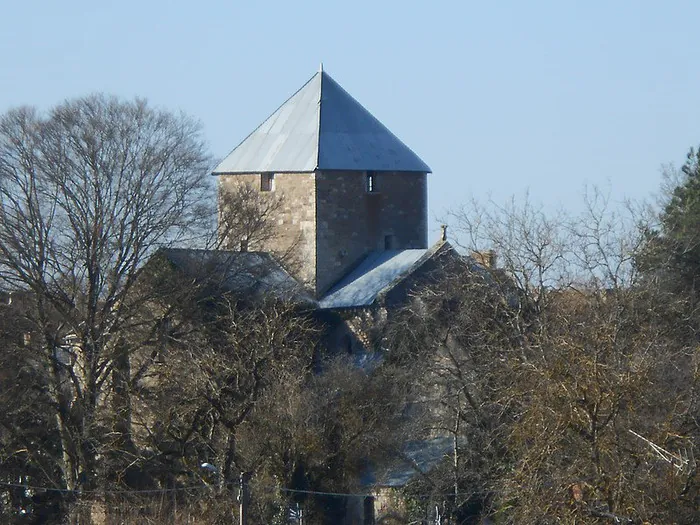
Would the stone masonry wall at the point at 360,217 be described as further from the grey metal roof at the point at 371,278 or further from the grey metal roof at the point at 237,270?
the grey metal roof at the point at 237,270

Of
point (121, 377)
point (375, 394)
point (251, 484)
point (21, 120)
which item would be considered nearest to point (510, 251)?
point (375, 394)

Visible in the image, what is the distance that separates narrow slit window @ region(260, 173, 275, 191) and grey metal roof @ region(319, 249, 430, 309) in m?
3.14

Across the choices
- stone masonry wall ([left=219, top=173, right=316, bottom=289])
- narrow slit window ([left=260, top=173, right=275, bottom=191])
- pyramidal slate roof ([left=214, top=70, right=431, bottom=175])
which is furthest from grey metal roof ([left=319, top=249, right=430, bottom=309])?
narrow slit window ([left=260, top=173, right=275, bottom=191])

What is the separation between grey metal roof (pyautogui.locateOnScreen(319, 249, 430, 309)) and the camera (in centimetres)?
3956

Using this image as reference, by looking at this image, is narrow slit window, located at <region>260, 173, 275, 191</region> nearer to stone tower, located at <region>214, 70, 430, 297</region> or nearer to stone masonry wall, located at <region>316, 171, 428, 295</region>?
stone tower, located at <region>214, 70, 430, 297</region>

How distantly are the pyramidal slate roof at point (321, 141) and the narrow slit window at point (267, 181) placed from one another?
15 cm

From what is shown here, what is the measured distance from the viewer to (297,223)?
1623 inches

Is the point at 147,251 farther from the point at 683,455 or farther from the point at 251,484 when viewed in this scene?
the point at 683,455

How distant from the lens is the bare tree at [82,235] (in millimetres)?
34562

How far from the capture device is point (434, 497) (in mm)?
29906

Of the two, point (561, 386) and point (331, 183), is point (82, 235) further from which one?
point (561, 386)

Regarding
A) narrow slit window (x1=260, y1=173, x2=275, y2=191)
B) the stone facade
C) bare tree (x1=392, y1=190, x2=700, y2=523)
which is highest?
narrow slit window (x1=260, y1=173, x2=275, y2=191)

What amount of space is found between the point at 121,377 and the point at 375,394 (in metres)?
5.62

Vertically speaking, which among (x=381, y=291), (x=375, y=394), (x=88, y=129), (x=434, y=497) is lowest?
(x=434, y=497)
